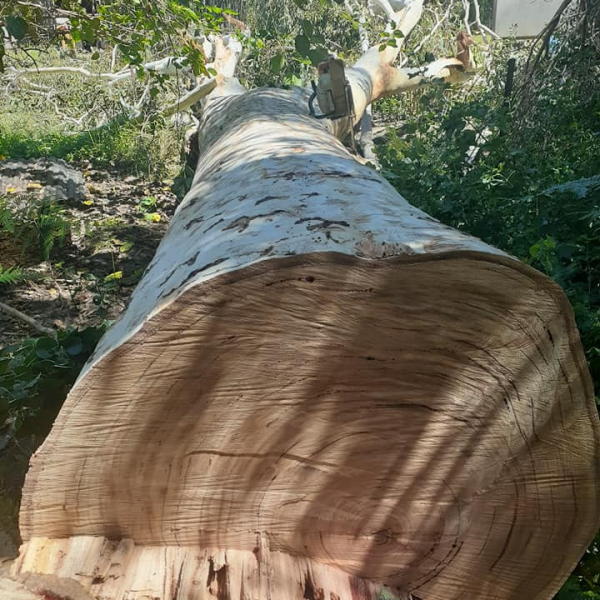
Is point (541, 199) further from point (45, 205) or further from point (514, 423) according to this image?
point (45, 205)

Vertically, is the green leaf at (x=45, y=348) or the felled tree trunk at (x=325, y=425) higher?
the felled tree trunk at (x=325, y=425)

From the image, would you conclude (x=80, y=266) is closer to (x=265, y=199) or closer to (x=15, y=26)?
(x=15, y=26)

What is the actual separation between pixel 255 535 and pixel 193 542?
0.48 ft

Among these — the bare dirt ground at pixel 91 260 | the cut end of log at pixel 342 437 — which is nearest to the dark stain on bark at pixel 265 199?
the cut end of log at pixel 342 437

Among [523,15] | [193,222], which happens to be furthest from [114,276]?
[523,15]

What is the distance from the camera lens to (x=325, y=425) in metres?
1.25

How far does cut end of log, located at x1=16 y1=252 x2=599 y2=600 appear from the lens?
104cm

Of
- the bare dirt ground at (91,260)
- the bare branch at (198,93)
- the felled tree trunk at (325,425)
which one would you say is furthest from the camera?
the bare branch at (198,93)

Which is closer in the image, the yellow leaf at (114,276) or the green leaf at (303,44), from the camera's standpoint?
the green leaf at (303,44)

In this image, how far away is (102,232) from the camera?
4.84 metres

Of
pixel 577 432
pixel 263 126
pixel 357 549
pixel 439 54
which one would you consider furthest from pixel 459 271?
pixel 439 54

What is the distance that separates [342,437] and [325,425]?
0.06 metres

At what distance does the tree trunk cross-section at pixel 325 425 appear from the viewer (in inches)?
40.9

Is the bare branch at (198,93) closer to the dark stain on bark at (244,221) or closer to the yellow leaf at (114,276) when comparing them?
the yellow leaf at (114,276)
